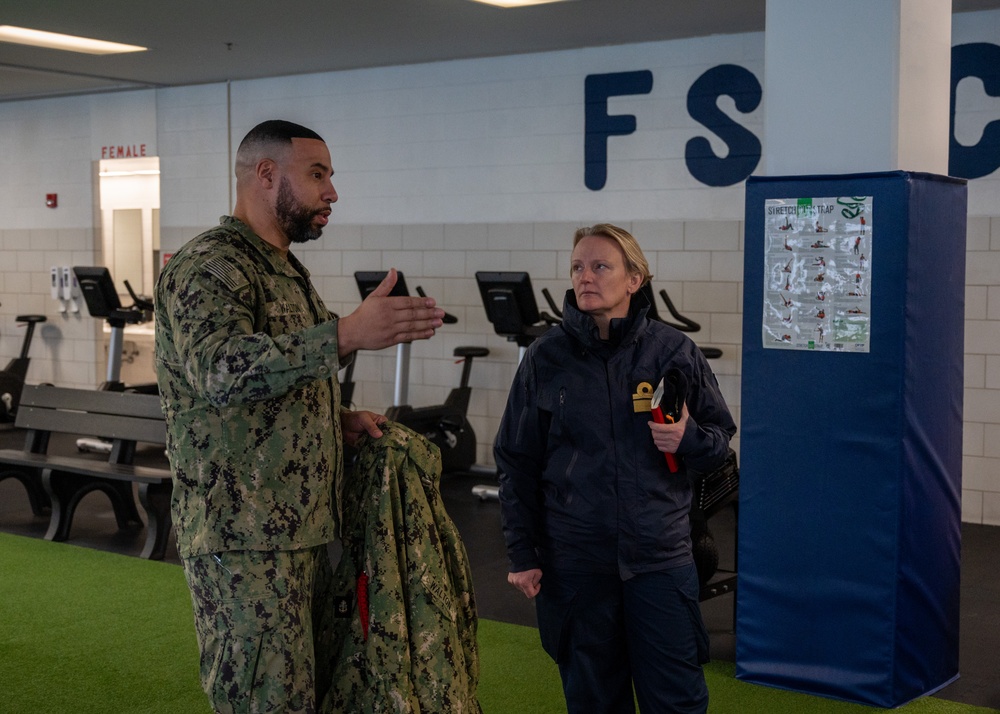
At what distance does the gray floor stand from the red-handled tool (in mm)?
1873

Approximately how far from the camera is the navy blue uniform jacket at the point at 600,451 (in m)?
2.64

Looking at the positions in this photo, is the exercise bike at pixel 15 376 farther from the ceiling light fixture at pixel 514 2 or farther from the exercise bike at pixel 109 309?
the ceiling light fixture at pixel 514 2

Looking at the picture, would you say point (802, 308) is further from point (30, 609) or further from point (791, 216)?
point (30, 609)

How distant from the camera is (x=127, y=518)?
6.38 metres

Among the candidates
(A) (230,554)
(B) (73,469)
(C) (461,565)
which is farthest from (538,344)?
(B) (73,469)

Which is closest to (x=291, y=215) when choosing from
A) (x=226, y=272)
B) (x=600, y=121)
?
(x=226, y=272)

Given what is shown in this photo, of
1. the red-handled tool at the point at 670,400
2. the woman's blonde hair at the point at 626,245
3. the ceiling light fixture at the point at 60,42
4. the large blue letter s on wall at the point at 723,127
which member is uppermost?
the ceiling light fixture at the point at 60,42

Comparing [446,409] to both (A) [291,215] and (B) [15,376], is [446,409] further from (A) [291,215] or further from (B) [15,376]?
(A) [291,215]

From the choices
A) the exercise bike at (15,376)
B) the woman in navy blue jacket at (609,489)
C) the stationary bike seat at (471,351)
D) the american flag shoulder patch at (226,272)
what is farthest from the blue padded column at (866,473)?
the exercise bike at (15,376)

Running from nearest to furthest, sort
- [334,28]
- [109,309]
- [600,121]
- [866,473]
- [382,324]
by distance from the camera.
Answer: [382,324] → [866,473] → [334,28] → [600,121] → [109,309]

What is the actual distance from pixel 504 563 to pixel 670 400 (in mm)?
3097

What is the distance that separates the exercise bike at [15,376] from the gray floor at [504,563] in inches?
84.5

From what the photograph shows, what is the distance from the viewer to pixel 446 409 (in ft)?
25.0

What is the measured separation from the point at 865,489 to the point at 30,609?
3498 mm
